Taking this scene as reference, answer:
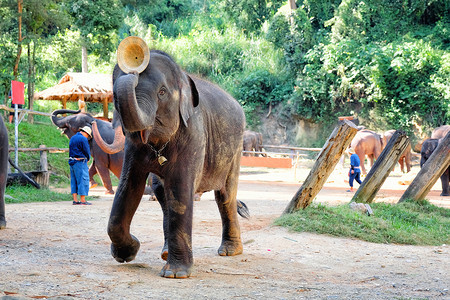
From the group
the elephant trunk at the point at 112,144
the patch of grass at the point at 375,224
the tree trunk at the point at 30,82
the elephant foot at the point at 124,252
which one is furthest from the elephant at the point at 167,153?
the tree trunk at the point at 30,82

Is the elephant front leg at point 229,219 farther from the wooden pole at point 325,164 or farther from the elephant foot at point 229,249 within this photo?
the wooden pole at point 325,164

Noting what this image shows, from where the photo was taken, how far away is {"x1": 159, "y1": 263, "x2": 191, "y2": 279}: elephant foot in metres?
4.53

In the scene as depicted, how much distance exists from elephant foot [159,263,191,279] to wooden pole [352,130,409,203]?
5.41 metres

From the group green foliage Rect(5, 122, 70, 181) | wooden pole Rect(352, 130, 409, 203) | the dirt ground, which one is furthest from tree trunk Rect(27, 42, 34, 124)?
wooden pole Rect(352, 130, 409, 203)

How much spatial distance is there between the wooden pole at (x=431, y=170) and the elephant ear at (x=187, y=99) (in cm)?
605

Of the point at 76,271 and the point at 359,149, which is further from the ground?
the point at 76,271

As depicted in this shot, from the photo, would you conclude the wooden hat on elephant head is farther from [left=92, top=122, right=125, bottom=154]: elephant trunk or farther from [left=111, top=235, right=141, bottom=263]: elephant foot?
[left=92, top=122, right=125, bottom=154]: elephant trunk

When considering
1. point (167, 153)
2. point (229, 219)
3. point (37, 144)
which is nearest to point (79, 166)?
point (229, 219)

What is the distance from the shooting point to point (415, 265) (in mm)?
5809

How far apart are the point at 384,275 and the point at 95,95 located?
17.2m

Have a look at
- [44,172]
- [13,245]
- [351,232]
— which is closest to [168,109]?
[13,245]

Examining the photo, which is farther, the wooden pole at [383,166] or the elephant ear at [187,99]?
the wooden pole at [383,166]

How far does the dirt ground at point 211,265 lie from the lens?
3947 mm

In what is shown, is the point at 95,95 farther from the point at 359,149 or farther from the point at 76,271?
the point at 76,271
